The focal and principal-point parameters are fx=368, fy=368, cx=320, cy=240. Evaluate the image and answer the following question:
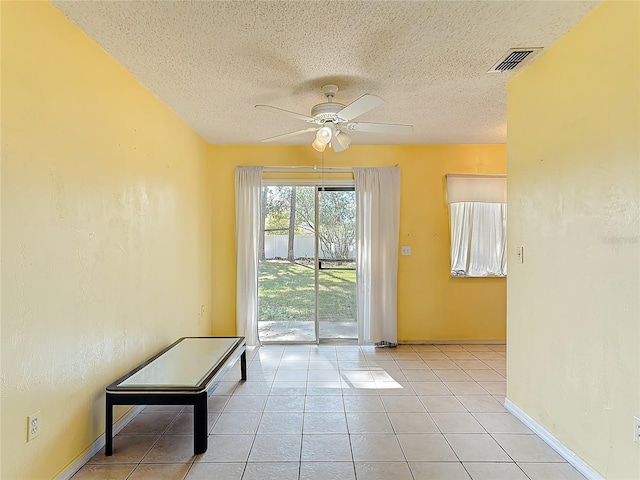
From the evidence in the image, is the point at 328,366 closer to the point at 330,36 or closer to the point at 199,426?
the point at 199,426

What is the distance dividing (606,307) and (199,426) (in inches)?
90.0

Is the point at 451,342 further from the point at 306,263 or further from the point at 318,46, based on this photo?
the point at 318,46

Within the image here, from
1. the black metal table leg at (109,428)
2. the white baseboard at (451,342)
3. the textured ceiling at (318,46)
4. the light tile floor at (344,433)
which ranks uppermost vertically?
the textured ceiling at (318,46)

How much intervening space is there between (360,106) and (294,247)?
2.43 metres

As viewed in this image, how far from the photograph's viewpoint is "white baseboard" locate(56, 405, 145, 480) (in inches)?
76.3

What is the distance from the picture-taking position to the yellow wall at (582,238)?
1.71 m

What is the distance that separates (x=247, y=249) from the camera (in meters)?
4.43

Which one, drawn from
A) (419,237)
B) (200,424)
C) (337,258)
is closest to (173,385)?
(200,424)

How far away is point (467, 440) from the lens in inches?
91.4

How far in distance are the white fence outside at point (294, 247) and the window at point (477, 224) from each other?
1.58m

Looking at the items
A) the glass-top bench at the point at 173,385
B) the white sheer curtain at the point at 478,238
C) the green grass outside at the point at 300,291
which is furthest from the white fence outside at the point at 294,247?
the glass-top bench at the point at 173,385

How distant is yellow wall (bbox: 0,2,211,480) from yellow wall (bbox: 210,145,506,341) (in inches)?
58.1

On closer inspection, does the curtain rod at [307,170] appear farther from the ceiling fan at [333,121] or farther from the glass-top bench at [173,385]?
the glass-top bench at [173,385]

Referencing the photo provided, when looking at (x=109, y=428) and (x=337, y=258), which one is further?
(x=337, y=258)
